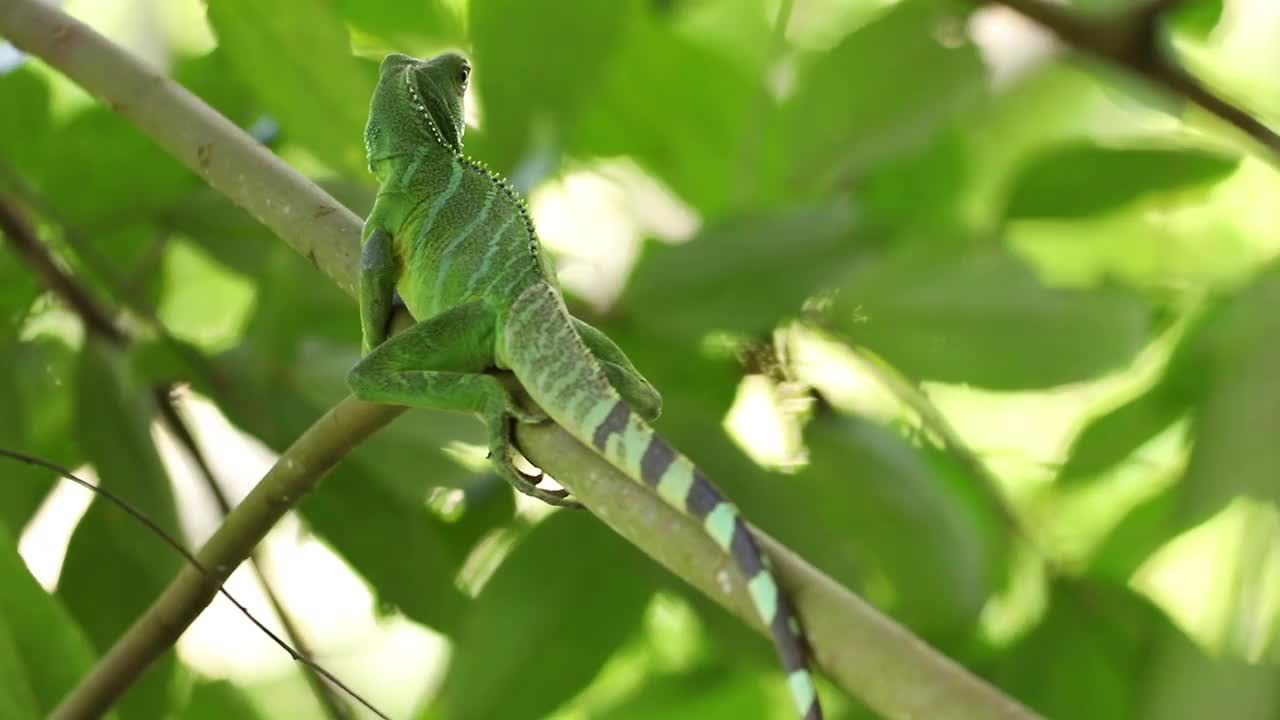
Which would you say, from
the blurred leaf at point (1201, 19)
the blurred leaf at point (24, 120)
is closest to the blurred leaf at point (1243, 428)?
the blurred leaf at point (1201, 19)

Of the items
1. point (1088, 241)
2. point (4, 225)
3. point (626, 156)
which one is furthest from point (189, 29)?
point (1088, 241)

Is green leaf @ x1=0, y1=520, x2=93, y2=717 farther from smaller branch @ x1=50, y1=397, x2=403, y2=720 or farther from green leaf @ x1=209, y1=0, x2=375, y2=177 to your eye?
green leaf @ x1=209, y1=0, x2=375, y2=177

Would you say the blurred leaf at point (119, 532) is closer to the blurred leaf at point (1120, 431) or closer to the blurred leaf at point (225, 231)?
the blurred leaf at point (225, 231)

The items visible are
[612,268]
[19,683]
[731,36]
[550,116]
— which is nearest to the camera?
[19,683]

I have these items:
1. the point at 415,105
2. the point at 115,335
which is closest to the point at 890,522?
the point at 415,105

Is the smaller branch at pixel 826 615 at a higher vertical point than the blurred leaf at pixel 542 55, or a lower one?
lower

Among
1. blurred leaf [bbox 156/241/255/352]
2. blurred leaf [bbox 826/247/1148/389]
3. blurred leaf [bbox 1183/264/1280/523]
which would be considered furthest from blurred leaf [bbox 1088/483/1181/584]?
blurred leaf [bbox 156/241/255/352]

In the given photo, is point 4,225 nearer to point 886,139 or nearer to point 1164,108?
point 886,139
